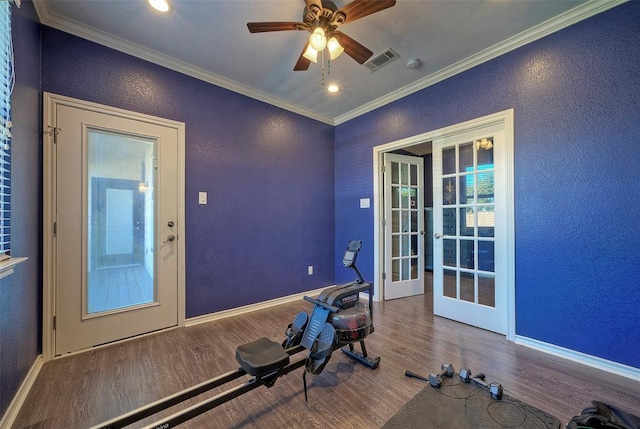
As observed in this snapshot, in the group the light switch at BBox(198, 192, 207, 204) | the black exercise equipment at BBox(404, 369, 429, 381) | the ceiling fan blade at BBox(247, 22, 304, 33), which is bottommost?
the black exercise equipment at BBox(404, 369, 429, 381)

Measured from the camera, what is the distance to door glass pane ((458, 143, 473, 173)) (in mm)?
2770

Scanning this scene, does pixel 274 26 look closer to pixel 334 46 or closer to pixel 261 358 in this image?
pixel 334 46

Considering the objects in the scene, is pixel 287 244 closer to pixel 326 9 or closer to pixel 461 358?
pixel 461 358

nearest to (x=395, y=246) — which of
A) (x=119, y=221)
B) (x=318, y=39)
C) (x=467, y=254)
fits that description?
(x=467, y=254)

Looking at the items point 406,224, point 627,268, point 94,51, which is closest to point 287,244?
point 406,224

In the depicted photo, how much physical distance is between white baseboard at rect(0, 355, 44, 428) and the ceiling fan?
2725mm

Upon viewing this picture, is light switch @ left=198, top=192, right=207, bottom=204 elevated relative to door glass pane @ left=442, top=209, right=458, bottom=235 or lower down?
elevated

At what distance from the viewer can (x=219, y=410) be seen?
5.05 feet

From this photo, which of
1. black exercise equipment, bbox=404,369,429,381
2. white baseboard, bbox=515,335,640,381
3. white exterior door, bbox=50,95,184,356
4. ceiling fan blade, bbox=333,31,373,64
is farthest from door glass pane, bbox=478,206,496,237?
white exterior door, bbox=50,95,184,356

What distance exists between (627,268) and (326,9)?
2.83 meters

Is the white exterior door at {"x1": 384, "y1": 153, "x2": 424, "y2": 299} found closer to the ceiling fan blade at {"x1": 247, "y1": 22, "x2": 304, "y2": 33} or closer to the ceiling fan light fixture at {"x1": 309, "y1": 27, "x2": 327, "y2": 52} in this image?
the ceiling fan light fixture at {"x1": 309, "y1": 27, "x2": 327, "y2": 52}

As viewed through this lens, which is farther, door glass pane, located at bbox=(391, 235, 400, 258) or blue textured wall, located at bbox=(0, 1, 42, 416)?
door glass pane, located at bbox=(391, 235, 400, 258)

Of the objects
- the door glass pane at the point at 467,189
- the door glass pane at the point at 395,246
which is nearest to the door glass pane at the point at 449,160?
the door glass pane at the point at 467,189

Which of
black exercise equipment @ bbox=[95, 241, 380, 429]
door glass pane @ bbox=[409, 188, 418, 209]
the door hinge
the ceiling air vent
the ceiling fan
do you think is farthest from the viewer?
door glass pane @ bbox=[409, 188, 418, 209]
